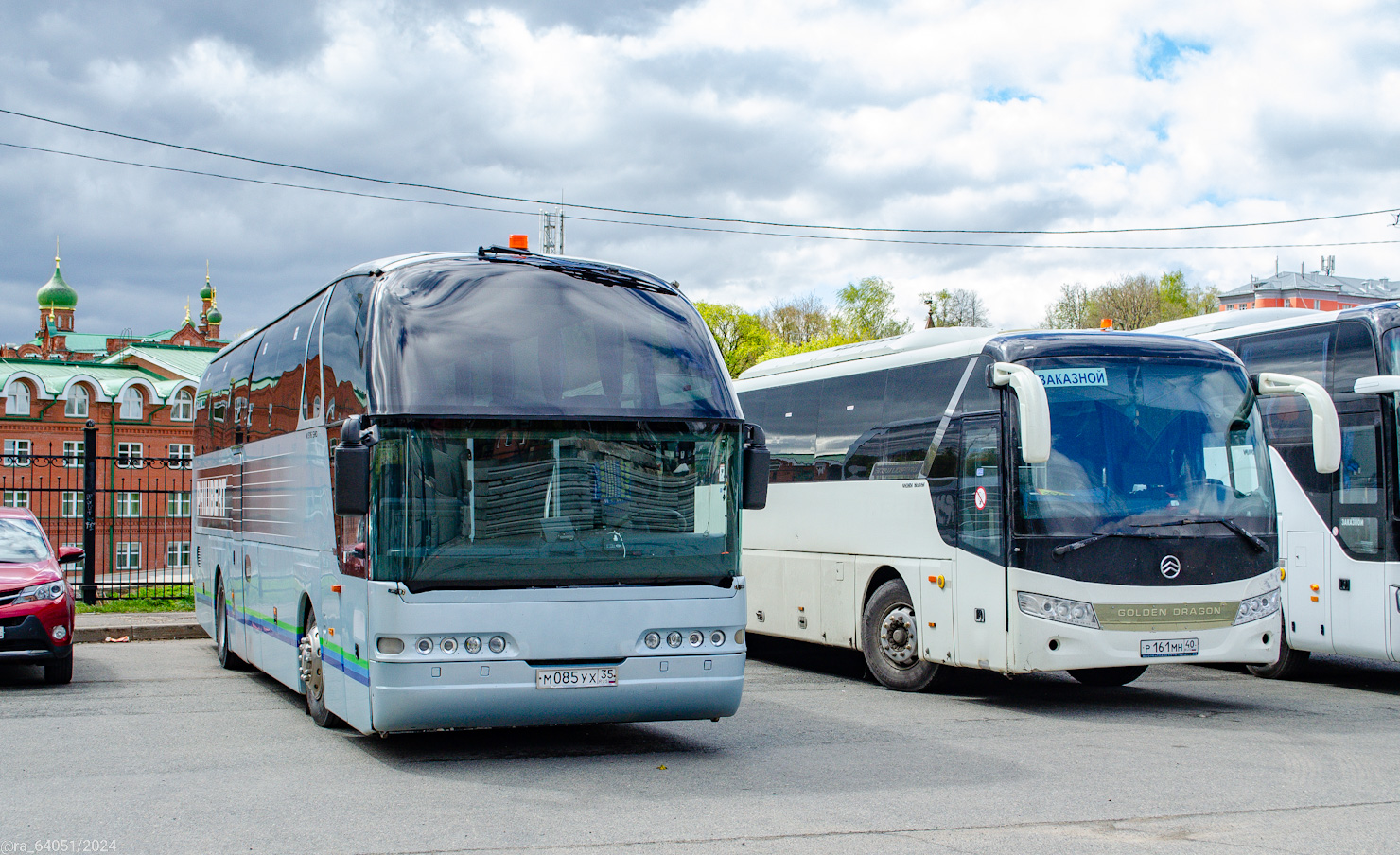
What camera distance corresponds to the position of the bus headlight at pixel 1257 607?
1100 centimetres

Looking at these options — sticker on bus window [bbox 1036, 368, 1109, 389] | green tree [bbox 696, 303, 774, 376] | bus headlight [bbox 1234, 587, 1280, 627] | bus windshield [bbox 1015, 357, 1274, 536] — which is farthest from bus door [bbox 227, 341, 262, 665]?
green tree [bbox 696, 303, 774, 376]

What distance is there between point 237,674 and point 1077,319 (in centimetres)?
5749

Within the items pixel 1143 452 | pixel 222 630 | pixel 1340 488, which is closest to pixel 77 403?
pixel 222 630

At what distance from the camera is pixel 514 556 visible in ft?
26.3

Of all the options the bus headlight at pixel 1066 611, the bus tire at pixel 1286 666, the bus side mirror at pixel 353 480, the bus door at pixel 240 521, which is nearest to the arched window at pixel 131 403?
the bus door at pixel 240 521

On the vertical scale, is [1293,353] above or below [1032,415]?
above

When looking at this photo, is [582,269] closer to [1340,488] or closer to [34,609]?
[34,609]

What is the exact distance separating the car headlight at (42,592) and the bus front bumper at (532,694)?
569 centimetres

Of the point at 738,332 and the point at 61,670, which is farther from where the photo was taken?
the point at 738,332

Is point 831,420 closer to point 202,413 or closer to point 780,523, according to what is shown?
point 780,523

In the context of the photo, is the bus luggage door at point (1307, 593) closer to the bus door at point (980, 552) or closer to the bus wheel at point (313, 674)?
the bus door at point (980, 552)

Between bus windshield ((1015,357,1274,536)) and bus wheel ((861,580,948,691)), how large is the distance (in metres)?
1.97

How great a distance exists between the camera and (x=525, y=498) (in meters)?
8.02

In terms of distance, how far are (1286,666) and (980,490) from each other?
16.4 feet
